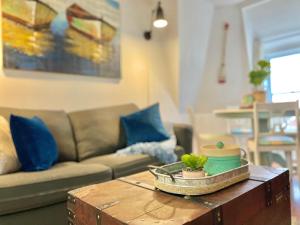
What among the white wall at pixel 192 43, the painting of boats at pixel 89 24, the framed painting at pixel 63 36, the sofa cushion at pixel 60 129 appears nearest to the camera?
the sofa cushion at pixel 60 129

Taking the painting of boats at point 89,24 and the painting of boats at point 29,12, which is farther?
the painting of boats at point 89,24

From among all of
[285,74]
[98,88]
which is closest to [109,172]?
[98,88]

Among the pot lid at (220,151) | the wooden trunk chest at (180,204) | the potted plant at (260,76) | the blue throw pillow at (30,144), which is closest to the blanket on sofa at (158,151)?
the blue throw pillow at (30,144)

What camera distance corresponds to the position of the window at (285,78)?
3473 mm

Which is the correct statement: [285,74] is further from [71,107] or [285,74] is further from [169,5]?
[71,107]

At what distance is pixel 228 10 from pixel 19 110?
3.16 m

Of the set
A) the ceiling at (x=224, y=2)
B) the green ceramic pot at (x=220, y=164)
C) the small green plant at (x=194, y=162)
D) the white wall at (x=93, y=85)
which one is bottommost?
the green ceramic pot at (x=220, y=164)

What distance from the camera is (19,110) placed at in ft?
6.67

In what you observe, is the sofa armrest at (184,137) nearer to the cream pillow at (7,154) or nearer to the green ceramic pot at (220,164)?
the green ceramic pot at (220,164)

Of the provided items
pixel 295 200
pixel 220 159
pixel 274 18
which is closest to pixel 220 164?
pixel 220 159

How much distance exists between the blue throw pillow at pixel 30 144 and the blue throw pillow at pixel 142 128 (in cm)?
86

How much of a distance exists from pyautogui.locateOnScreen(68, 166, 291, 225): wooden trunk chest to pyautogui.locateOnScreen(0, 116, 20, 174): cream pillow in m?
0.73

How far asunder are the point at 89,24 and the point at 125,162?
1.61 m

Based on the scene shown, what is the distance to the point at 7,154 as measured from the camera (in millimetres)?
1589
